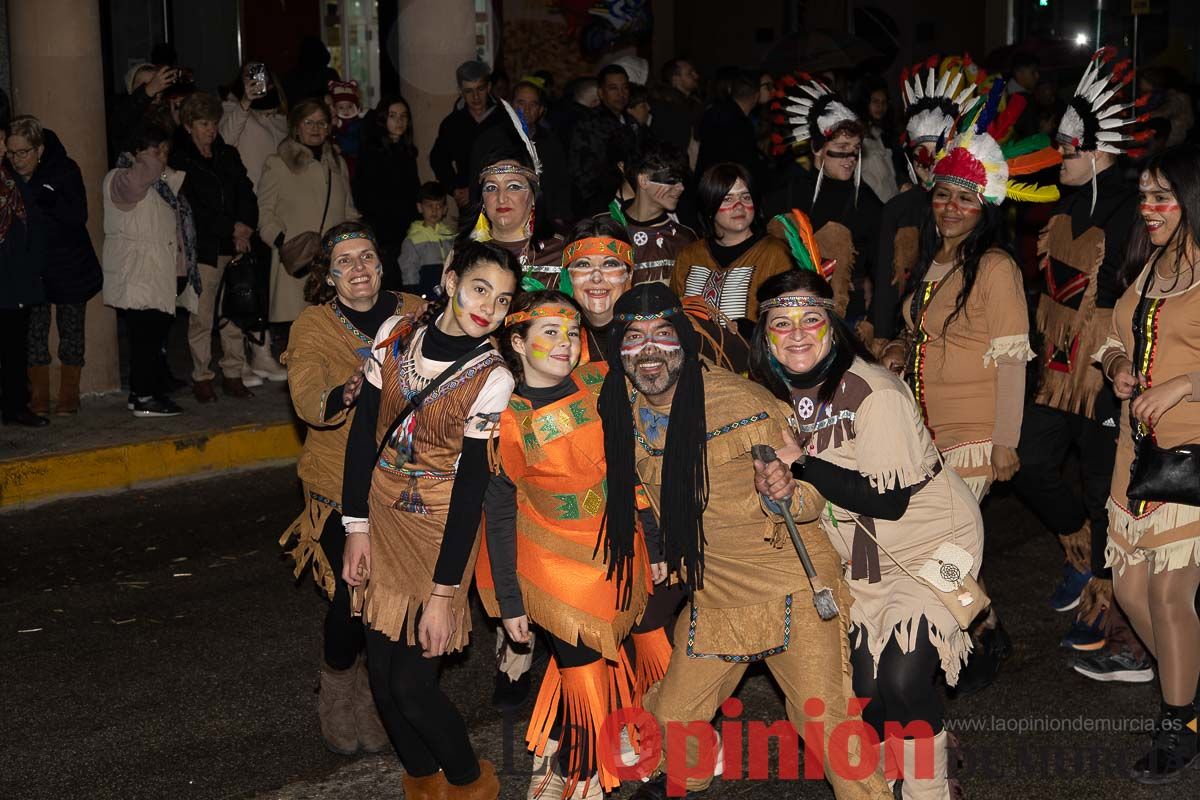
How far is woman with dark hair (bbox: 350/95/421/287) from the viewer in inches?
429

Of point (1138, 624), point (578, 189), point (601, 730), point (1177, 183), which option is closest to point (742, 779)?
point (601, 730)

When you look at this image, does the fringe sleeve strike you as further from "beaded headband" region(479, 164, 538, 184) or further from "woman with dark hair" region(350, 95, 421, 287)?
"woman with dark hair" region(350, 95, 421, 287)

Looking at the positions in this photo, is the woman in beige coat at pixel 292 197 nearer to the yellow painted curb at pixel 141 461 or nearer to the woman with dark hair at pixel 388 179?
the woman with dark hair at pixel 388 179

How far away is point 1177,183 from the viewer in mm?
4891

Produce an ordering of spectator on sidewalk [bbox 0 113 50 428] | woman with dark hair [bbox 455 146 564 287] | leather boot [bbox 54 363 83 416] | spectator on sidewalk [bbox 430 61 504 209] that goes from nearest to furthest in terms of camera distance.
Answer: woman with dark hair [bbox 455 146 564 287], spectator on sidewalk [bbox 0 113 50 428], leather boot [bbox 54 363 83 416], spectator on sidewalk [bbox 430 61 504 209]

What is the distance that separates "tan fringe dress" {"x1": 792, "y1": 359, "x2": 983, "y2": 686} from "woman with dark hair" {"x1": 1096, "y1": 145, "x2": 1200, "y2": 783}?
2.65 ft

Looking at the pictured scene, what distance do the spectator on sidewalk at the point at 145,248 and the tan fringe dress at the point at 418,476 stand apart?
5451mm

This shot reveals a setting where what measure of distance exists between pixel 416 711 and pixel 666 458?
1.08 meters

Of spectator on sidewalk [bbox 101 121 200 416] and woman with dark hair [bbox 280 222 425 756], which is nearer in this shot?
woman with dark hair [bbox 280 222 425 756]

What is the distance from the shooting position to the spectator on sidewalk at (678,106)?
13727 mm

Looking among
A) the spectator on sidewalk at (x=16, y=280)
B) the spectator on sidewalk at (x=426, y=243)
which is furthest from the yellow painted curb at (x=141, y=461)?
the spectator on sidewalk at (x=426, y=243)

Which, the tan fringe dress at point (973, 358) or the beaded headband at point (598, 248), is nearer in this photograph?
the beaded headband at point (598, 248)

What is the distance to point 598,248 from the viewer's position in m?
5.34

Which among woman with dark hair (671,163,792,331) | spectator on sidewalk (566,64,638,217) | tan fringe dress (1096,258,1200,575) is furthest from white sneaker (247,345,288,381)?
tan fringe dress (1096,258,1200,575)
